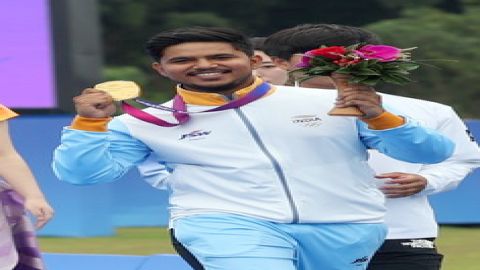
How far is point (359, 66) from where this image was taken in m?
4.12

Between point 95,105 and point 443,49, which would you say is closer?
point 95,105

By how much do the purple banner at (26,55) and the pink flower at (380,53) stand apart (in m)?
7.02

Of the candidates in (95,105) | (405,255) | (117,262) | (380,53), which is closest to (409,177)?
(405,255)

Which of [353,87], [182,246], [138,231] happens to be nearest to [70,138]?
[182,246]

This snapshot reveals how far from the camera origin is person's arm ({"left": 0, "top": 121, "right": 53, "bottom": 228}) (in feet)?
16.3

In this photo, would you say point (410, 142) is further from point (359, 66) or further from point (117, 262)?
point (117, 262)

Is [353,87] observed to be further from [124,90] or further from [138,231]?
[138,231]

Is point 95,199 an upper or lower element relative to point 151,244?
upper

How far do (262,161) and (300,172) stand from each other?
0.13 metres

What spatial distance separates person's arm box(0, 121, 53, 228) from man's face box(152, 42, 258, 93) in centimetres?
84

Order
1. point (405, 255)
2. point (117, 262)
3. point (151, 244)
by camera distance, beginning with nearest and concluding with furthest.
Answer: point (405, 255), point (117, 262), point (151, 244)

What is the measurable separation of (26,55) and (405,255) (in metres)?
6.48

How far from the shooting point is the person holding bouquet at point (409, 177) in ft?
16.4

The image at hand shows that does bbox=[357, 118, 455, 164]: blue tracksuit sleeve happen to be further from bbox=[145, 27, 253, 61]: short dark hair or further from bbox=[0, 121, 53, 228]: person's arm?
bbox=[0, 121, 53, 228]: person's arm
